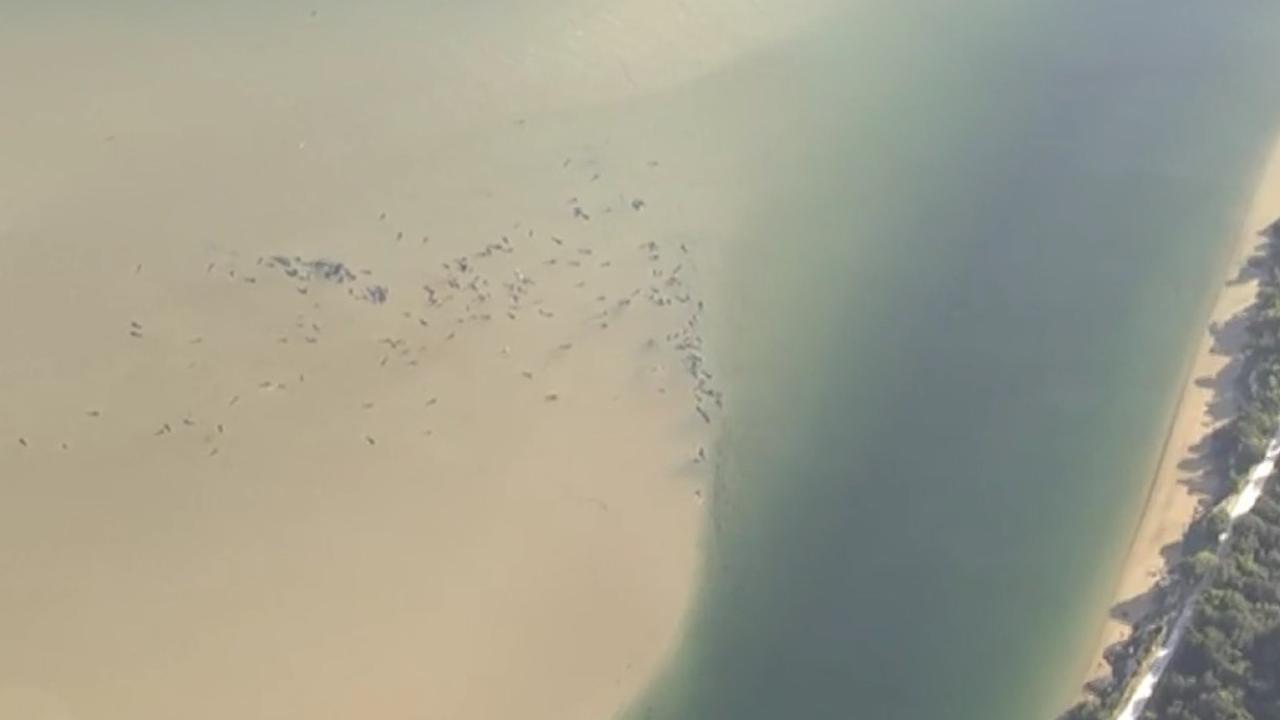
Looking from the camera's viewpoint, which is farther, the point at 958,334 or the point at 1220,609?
the point at 958,334

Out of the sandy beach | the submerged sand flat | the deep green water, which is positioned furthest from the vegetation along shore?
the submerged sand flat

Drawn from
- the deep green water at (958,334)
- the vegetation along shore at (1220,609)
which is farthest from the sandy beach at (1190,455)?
the deep green water at (958,334)

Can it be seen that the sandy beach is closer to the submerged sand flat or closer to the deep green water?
the deep green water

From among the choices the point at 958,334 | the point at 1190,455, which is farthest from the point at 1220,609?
the point at 958,334

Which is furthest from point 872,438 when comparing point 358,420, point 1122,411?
point 358,420

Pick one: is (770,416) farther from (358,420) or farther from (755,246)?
(358,420)

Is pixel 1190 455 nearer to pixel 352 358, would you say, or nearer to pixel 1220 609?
pixel 1220 609
